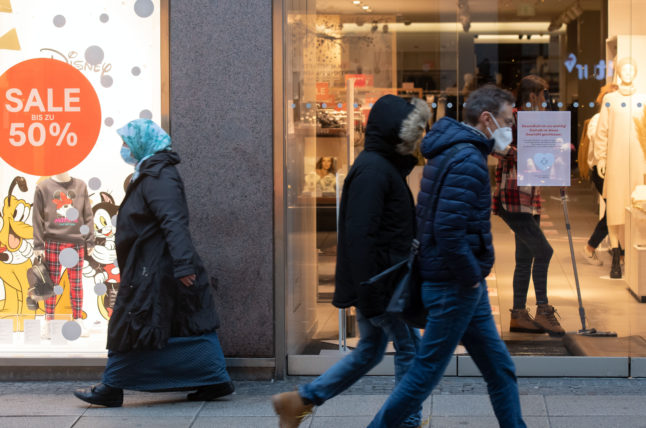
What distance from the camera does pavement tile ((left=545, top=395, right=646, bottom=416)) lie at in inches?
211

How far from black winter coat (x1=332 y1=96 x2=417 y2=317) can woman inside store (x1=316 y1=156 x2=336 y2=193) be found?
74.4 inches

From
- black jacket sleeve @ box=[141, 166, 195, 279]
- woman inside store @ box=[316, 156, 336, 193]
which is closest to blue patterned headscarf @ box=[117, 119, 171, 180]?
black jacket sleeve @ box=[141, 166, 195, 279]

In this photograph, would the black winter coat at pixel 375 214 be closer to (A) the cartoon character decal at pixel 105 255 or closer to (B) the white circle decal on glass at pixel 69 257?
(A) the cartoon character decal at pixel 105 255

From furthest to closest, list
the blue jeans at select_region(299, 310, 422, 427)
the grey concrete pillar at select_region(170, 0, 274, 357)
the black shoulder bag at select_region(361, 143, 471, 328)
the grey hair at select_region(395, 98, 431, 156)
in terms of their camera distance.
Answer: the grey concrete pillar at select_region(170, 0, 274, 357) → the blue jeans at select_region(299, 310, 422, 427) → the grey hair at select_region(395, 98, 431, 156) → the black shoulder bag at select_region(361, 143, 471, 328)

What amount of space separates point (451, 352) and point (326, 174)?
247 cm

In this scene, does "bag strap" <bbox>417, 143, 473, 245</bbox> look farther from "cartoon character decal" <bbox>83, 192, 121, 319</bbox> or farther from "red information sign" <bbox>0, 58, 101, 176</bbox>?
"red information sign" <bbox>0, 58, 101, 176</bbox>

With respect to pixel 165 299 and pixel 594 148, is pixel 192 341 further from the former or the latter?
pixel 594 148

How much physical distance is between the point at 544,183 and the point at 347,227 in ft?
7.31

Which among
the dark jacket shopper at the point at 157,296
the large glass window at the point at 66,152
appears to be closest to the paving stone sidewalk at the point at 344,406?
the dark jacket shopper at the point at 157,296

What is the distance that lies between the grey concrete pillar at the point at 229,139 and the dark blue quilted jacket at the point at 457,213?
6.46 ft

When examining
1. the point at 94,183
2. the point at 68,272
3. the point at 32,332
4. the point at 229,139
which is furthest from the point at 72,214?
the point at 229,139

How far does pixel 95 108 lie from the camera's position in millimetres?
6273

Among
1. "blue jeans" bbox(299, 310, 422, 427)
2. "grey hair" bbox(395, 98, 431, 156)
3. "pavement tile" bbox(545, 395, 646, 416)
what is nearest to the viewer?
"grey hair" bbox(395, 98, 431, 156)

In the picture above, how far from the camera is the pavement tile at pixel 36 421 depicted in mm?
5328
